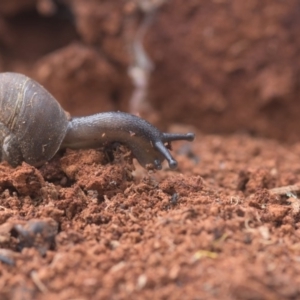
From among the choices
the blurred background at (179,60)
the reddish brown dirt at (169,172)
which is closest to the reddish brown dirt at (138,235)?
the reddish brown dirt at (169,172)

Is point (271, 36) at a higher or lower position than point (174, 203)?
higher

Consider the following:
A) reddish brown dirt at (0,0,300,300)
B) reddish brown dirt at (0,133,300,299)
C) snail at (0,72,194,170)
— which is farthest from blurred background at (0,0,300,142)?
snail at (0,72,194,170)

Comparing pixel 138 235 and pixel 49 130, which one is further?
pixel 49 130

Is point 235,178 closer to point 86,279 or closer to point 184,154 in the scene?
point 184,154

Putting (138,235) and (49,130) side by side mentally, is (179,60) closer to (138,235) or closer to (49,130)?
(49,130)

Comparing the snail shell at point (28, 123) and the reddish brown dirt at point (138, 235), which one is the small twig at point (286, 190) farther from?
the snail shell at point (28, 123)

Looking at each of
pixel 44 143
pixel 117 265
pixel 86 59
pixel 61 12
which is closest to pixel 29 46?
pixel 61 12

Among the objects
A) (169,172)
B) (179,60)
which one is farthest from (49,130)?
(179,60)
